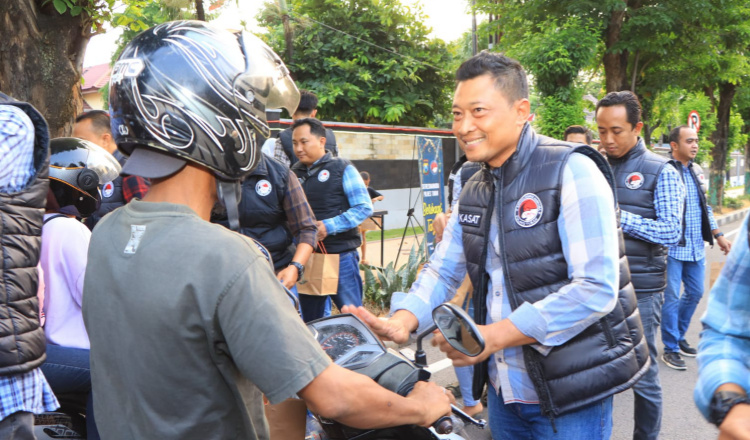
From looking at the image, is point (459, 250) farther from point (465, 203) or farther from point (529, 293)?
point (529, 293)

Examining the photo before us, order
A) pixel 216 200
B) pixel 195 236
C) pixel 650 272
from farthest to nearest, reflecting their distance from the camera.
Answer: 1. pixel 650 272
2. pixel 216 200
3. pixel 195 236

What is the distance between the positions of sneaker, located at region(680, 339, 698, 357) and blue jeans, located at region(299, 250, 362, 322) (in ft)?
10.8

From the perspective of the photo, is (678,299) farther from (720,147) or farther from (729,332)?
(720,147)

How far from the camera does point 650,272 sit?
3.53 meters

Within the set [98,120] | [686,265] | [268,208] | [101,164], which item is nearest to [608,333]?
[268,208]

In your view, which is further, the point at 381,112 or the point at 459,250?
the point at 381,112

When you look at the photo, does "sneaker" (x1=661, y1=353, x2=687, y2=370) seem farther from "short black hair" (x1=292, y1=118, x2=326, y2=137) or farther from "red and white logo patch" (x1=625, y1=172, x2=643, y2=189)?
"short black hair" (x1=292, y1=118, x2=326, y2=137)

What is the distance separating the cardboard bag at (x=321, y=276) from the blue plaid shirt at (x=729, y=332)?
3.22m

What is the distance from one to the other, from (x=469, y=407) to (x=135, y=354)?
3185 millimetres

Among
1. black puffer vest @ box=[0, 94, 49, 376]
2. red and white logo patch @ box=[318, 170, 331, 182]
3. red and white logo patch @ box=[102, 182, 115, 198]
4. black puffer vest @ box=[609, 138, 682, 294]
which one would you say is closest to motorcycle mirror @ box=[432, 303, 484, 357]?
black puffer vest @ box=[0, 94, 49, 376]

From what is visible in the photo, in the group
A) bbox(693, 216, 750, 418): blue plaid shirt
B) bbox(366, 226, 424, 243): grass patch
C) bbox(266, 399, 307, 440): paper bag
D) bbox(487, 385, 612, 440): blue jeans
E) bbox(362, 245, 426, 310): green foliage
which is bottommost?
bbox(366, 226, 424, 243): grass patch

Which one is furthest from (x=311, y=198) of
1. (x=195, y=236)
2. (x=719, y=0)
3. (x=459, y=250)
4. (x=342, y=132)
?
(x=719, y=0)

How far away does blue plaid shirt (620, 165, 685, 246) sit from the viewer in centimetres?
342

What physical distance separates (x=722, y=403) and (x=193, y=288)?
3.82 ft
